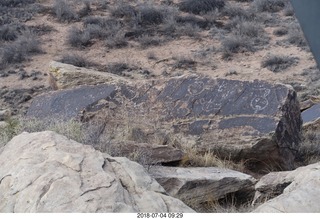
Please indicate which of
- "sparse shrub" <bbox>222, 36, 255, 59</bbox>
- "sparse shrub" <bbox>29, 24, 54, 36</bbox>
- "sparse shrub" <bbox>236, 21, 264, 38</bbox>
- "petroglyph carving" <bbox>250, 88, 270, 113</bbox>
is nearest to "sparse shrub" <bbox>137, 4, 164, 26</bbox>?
"sparse shrub" <bbox>236, 21, 264, 38</bbox>

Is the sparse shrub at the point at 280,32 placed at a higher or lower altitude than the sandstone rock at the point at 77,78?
lower

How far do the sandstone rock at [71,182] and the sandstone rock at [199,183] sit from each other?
124 centimetres

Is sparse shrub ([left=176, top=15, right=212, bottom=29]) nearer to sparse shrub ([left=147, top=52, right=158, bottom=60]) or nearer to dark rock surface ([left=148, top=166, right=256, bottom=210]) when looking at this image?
sparse shrub ([left=147, top=52, right=158, bottom=60])

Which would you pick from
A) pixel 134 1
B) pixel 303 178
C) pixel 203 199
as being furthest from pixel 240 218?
pixel 134 1

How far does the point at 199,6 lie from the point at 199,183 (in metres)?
18.2

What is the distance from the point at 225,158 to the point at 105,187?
397 cm

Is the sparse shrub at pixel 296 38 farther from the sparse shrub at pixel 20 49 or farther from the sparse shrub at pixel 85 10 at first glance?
the sparse shrub at pixel 20 49

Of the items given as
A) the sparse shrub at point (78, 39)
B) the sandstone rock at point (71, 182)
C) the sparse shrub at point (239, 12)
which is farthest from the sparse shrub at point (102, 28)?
the sandstone rock at point (71, 182)

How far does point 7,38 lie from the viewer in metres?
19.2

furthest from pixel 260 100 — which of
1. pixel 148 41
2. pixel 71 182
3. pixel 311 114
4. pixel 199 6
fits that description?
pixel 199 6

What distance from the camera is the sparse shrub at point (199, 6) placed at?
22812 mm

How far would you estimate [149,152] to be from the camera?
20.3ft

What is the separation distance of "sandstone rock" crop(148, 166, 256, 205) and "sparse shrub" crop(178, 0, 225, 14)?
1752cm

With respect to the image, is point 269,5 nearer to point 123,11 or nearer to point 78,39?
point 123,11
